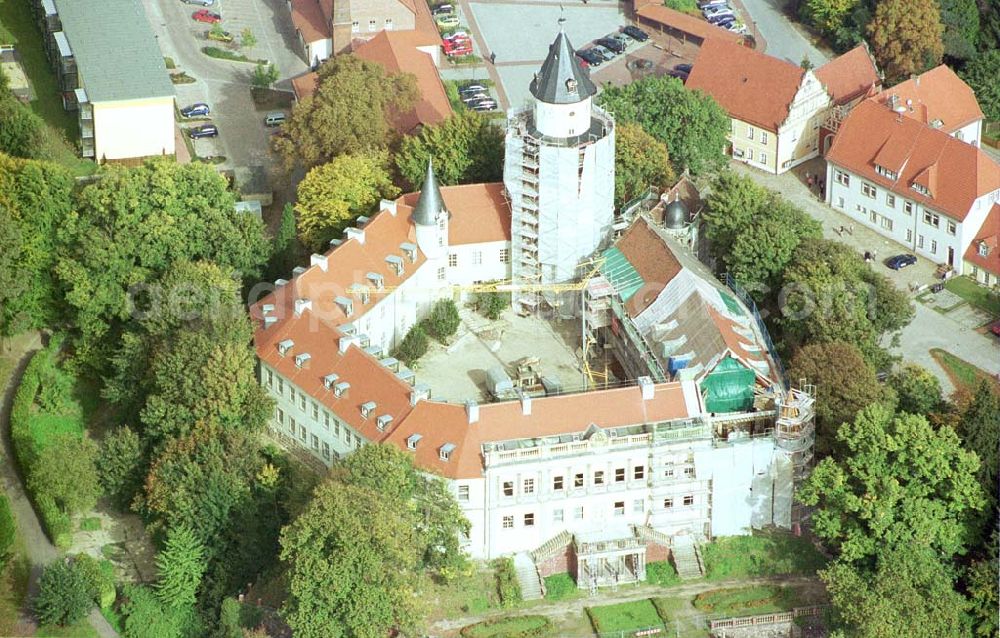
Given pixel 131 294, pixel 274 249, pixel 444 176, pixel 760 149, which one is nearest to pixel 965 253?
pixel 760 149

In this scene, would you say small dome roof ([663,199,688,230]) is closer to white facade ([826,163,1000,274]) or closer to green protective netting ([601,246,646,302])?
green protective netting ([601,246,646,302])

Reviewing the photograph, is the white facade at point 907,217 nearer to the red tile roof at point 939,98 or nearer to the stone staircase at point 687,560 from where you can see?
the red tile roof at point 939,98

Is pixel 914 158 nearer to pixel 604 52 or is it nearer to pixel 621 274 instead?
pixel 621 274

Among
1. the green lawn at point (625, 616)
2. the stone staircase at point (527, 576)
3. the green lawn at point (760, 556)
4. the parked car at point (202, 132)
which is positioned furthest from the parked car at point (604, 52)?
the green lawn at point (625, 616)

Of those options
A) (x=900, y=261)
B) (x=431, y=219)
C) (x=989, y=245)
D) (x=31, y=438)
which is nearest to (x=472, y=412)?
(x=431, y=219)

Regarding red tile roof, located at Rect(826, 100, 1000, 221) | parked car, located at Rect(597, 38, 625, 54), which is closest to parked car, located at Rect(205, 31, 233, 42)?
parked car, located at Rect(597, 38, 625, 54)

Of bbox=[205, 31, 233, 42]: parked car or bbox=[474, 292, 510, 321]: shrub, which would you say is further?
bbox=[205, 31, 233, 42]: parked car
